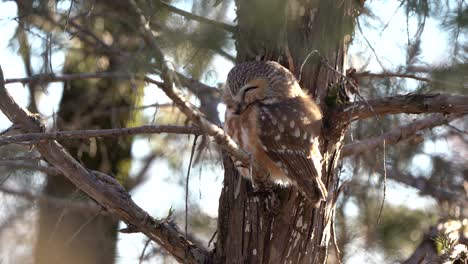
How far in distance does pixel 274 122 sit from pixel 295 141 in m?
0.16

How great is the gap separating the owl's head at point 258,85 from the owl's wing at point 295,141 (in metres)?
0.06

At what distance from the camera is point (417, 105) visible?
3051mm

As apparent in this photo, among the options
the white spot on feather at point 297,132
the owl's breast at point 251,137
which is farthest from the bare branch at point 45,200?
the white spot on feather at point 297,132

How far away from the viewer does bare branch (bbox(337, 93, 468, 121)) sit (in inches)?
118

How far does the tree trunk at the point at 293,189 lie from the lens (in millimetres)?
3264

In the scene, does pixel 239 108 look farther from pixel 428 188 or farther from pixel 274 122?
pixel 428 188

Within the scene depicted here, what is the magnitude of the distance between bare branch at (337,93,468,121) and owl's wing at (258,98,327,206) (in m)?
0.32

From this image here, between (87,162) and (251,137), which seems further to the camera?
(87,162)

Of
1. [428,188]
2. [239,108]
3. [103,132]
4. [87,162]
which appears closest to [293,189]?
[239,108]

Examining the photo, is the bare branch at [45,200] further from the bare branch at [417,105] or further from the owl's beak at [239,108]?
the bare branch at [417,105]

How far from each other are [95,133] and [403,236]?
3.07 meters

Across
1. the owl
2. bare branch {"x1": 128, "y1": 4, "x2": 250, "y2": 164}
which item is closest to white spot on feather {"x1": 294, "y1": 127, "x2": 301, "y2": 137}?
the owl

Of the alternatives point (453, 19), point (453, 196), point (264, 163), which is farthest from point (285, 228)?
point (453, 196)

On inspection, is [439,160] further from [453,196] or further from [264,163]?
[264,163]
